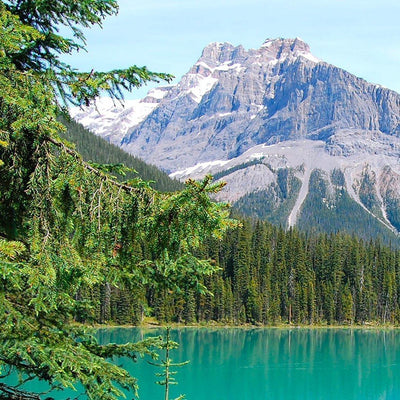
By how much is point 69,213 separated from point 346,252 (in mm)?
119631

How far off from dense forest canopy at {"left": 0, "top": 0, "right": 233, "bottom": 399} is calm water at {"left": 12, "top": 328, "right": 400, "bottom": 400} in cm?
3268

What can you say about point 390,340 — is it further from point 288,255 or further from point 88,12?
point 88,12

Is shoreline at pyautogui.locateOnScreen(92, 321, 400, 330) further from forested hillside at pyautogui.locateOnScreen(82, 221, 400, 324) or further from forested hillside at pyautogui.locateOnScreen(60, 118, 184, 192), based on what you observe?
forested hillside at pyautogui.locateOnScreen(60, 118, 184, 192)

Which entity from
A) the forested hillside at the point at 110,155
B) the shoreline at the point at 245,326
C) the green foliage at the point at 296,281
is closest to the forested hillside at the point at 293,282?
the green foliage at the point at 296,281

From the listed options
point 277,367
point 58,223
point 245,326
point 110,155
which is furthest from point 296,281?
point 58,223

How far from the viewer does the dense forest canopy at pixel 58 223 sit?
5.53 m

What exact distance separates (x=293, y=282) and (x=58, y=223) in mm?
109149

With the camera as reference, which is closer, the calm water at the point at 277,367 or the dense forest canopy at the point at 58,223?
the dense forest canopy at the point at 58,223

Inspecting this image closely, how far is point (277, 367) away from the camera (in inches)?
2237

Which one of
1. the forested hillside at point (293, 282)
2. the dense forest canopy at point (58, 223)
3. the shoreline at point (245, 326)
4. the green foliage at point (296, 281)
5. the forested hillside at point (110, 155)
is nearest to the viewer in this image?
the dense forest canopy at point (58, 223)

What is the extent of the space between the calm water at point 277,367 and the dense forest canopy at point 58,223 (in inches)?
1287

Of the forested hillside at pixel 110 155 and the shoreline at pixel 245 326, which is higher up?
the forested hillside at pixel 110 155

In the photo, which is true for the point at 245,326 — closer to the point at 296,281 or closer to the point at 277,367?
the point at 296,281

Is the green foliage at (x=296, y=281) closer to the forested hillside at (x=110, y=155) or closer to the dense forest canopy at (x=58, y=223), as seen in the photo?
the forested hillside at (x=110, y=155)
